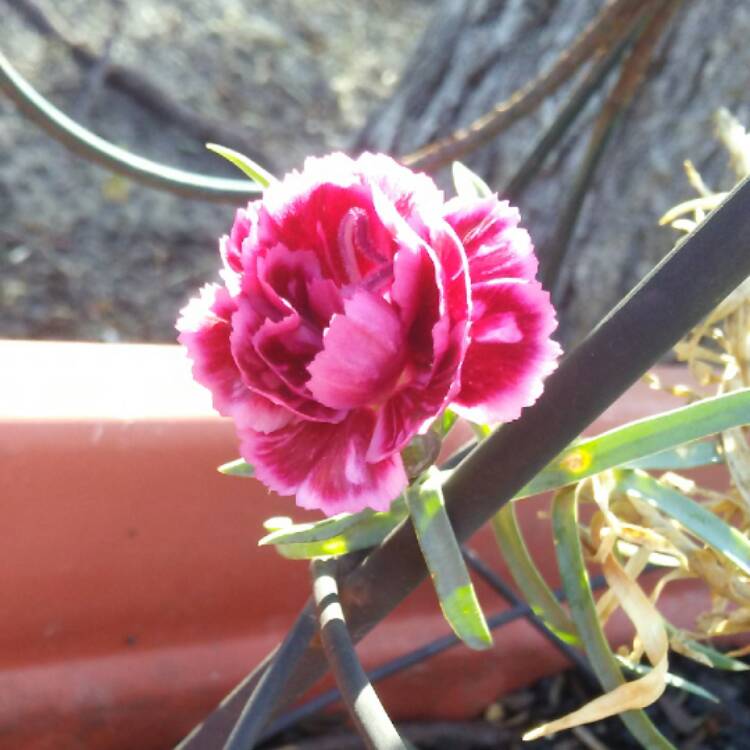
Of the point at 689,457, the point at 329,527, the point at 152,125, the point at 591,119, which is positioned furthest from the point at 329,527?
the point at 152,125

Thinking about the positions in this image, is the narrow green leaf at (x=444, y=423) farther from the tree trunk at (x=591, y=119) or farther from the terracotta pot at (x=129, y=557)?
the tree trunk at (x=591, y=119)

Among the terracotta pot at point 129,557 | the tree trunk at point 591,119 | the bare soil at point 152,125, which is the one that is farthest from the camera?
the bare soil at point 152,125

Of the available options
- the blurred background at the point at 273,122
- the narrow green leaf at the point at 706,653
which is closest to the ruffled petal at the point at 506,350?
the narrow green leaf at the point at 706,653

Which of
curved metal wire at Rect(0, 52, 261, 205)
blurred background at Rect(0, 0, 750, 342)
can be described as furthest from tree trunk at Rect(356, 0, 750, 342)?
curved metal wire at Rect(0, 52, 261, 205)

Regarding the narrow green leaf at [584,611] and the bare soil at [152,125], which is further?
the bare soil at [152,125]

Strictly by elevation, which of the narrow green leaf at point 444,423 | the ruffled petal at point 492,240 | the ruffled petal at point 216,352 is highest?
the ruffled petal at point 492,240

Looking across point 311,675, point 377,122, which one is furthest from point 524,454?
point 377,122

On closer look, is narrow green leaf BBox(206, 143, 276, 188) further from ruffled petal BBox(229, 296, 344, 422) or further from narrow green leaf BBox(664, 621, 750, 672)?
narrow green leaf BBox(664, 621, 750, 672)
